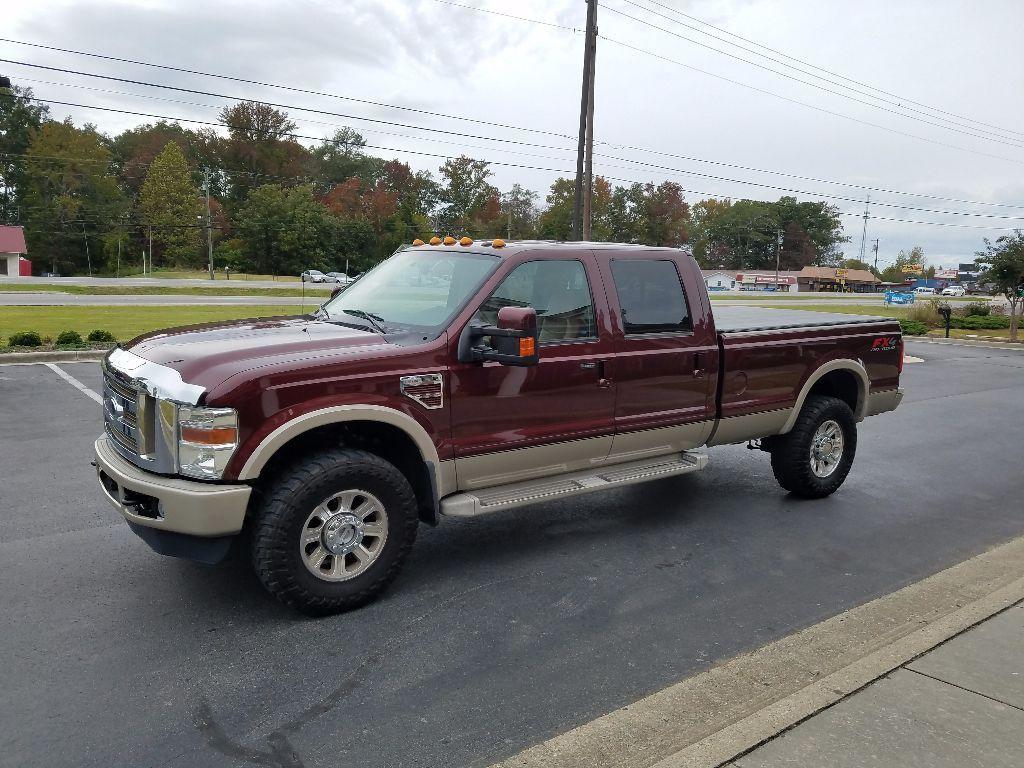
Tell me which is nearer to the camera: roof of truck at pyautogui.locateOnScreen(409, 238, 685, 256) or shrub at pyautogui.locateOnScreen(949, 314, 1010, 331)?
roof of truck at pyautogui.locateOnScreen(409, 238, 685, 256)

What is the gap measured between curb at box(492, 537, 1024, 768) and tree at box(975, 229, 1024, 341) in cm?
2485

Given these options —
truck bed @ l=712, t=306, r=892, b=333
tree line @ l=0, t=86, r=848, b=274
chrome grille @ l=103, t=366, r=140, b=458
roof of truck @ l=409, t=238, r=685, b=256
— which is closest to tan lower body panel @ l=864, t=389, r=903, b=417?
truck bed @ l=712, t=306, r=892, b=333

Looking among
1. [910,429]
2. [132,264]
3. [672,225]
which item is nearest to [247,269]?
[132,264]

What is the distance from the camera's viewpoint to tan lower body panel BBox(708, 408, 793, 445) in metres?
5.88

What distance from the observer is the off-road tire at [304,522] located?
3922 mm

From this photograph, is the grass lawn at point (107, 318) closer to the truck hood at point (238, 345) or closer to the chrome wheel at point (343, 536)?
the truck hood at point (238, 345)

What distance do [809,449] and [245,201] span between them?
288 ft

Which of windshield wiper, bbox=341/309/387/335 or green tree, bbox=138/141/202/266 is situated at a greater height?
green tree, bbox=138/141/202/266

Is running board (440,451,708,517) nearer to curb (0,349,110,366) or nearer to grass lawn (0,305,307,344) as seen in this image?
curb (0,349,110,366)

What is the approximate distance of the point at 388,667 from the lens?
368cm

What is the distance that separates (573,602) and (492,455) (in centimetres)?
93

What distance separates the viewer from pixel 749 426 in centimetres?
603

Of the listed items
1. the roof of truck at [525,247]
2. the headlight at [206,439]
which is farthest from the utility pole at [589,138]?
the headlight at [206,439]

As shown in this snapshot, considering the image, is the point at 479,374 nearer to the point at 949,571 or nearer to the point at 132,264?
the point at 949,571
